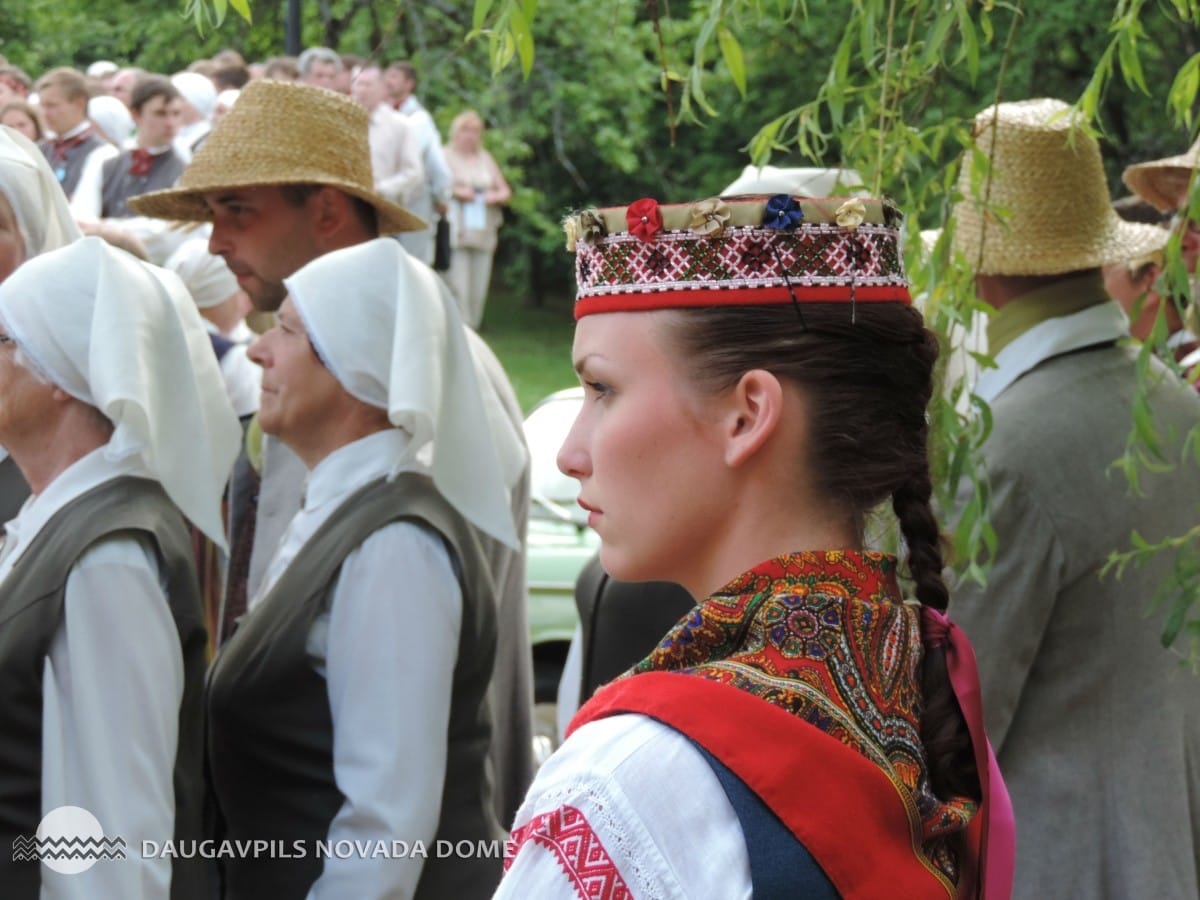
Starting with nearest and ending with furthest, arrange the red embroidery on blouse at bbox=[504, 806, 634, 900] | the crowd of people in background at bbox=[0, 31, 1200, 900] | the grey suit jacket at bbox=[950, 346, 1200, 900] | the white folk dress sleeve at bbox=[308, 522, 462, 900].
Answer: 1. the red embroidery on blouse at bbox=[504, 806, 634, 900]
2. the crowd of people in background at bbox=[0, 31, 1200, 900]
3. the white folk dress sleeve at bbox=[308, 522, 462, 900]
4. the grey suit jacket at bbox=[950, 346, 1200, 900]

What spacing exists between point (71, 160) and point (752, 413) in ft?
29.8

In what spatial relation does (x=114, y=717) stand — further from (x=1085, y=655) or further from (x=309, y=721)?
(x=1085, y=655)

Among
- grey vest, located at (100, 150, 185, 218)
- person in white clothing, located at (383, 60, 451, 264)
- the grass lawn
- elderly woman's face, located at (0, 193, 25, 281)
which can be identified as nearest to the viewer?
elderly woman's face, located at (0, 193, 25, 281)

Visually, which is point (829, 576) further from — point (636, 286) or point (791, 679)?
point (636, 286)

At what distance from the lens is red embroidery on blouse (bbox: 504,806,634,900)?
1352 millimetres

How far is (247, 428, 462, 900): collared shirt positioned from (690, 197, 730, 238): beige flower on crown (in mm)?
1490

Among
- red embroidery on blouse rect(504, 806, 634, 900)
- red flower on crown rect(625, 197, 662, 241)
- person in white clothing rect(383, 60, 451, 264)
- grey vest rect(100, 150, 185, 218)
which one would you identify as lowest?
person in white clothing rect(383, 60, 451, 264)

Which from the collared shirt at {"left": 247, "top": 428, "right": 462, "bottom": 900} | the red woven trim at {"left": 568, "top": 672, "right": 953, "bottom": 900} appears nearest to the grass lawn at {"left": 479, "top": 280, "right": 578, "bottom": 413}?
the collared shirt at {"left": 247, "top": 428, "right": 462, "bottom": 900}

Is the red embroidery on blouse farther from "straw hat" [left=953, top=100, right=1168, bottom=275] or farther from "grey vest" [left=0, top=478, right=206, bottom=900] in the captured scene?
"straw hat" [left=953, top=100, right=1168, bottom=275]

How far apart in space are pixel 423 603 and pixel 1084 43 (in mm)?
11875

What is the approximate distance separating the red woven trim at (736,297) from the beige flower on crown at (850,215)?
6 cm

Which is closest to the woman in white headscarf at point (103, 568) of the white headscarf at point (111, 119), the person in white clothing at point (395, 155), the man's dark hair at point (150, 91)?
the man's dark hair at point (150, 91)

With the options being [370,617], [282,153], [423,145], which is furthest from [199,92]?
[370,617]

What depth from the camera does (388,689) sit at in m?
2.85
